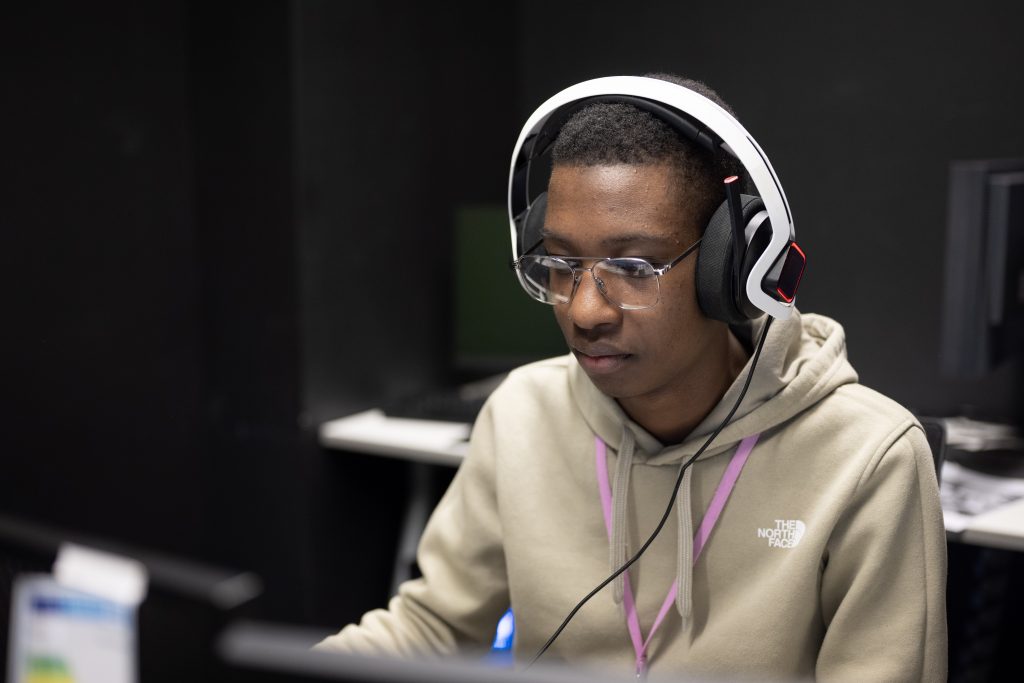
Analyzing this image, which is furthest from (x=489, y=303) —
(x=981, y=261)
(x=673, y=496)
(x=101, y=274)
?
(x=673, y=496)

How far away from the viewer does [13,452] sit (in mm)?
2189

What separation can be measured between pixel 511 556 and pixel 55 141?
4.83ft

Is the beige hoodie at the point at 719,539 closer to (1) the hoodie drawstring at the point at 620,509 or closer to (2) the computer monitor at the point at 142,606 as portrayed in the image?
(1) the hoodie drawstring at the point at 620,509

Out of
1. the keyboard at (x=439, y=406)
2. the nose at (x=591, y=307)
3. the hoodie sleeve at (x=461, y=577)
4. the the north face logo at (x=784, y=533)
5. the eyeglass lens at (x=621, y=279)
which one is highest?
the eyeglass lens at (x=621, y=279)

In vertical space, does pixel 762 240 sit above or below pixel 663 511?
above

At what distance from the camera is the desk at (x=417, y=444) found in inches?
65.1

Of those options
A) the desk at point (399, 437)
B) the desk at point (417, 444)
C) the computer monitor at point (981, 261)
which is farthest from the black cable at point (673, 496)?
the desk at point (399, 437)

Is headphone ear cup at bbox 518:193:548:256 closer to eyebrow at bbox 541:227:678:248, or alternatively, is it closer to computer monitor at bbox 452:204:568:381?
eyebrow at bbox 541:227:678:248

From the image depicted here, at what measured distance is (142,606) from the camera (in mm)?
538

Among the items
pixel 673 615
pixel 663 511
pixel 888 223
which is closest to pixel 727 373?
pixel 663 511

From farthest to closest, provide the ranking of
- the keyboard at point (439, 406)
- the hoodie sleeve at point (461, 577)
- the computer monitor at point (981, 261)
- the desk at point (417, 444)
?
the keyboard at point (439, 406) → the computer monitor at point (981, 261) → the desk at point (417, 444) → the hoodie sleeve at point (461, 577)

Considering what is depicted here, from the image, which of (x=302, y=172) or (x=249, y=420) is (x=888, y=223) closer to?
(x=302, y=172)

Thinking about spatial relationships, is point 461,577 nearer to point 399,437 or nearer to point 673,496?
point 673,496

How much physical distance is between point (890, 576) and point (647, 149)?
1.61 feet
